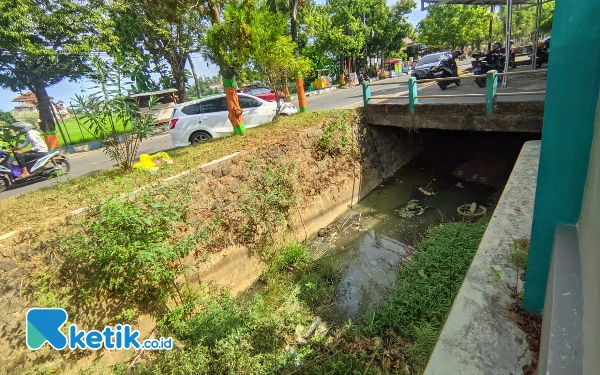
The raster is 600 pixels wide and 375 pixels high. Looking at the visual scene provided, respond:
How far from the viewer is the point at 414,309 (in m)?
3.99

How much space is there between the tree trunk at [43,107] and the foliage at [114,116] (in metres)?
15.7

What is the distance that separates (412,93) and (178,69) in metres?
17.5

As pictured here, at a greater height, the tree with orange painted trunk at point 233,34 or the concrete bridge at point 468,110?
the tree with orange painted trunk at point 233,34

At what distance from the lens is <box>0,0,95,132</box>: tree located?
1280cm

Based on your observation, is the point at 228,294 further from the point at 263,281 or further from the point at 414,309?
the point at 414,309

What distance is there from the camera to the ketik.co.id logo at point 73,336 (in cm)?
329

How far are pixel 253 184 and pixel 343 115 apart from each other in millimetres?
3738

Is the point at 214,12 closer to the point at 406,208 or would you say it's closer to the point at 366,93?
the point at 366,93

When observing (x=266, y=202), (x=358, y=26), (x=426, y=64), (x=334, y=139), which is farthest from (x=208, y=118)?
(x=358, y=26)

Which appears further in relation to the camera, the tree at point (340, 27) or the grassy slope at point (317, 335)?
the tree at point (340, 27)

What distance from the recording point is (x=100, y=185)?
4859 millimetres

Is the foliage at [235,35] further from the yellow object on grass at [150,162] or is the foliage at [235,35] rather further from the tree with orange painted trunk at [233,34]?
the yellow object on grass at [150,162]

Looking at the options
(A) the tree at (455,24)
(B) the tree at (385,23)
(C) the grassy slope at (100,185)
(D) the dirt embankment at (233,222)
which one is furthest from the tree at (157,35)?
(A) the tree at (455,24)

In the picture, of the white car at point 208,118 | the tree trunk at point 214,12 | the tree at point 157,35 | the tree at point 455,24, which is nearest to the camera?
the tree trunk at point 214,12
